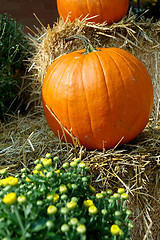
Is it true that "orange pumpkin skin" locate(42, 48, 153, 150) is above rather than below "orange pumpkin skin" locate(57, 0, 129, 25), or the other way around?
below

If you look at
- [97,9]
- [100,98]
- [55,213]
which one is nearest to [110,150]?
[100,98]

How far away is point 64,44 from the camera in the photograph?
6.72 ft

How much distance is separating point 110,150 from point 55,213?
73cm

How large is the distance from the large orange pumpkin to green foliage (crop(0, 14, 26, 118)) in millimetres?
629

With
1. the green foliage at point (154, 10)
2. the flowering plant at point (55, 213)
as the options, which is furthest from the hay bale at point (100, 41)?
the green foliage at point (154, 10)

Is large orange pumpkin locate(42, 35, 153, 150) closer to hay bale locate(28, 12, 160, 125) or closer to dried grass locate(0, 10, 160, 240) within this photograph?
dried grass locate(0, 10, 160, 240)

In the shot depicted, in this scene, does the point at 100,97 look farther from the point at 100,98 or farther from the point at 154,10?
the point at 154,10

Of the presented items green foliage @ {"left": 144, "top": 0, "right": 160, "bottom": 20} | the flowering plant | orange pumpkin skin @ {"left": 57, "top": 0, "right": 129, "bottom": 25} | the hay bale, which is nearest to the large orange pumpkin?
the flowering plant

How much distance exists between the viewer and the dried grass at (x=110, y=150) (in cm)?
132

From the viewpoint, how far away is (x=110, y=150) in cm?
142

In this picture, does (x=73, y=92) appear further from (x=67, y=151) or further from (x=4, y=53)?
(x=4, y=53)

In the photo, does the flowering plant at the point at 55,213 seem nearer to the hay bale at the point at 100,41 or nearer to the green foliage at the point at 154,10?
the hay bale at the point at 100,41

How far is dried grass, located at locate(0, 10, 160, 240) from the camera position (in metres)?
1.32

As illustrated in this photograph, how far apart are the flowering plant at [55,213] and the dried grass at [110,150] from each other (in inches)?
7.2
